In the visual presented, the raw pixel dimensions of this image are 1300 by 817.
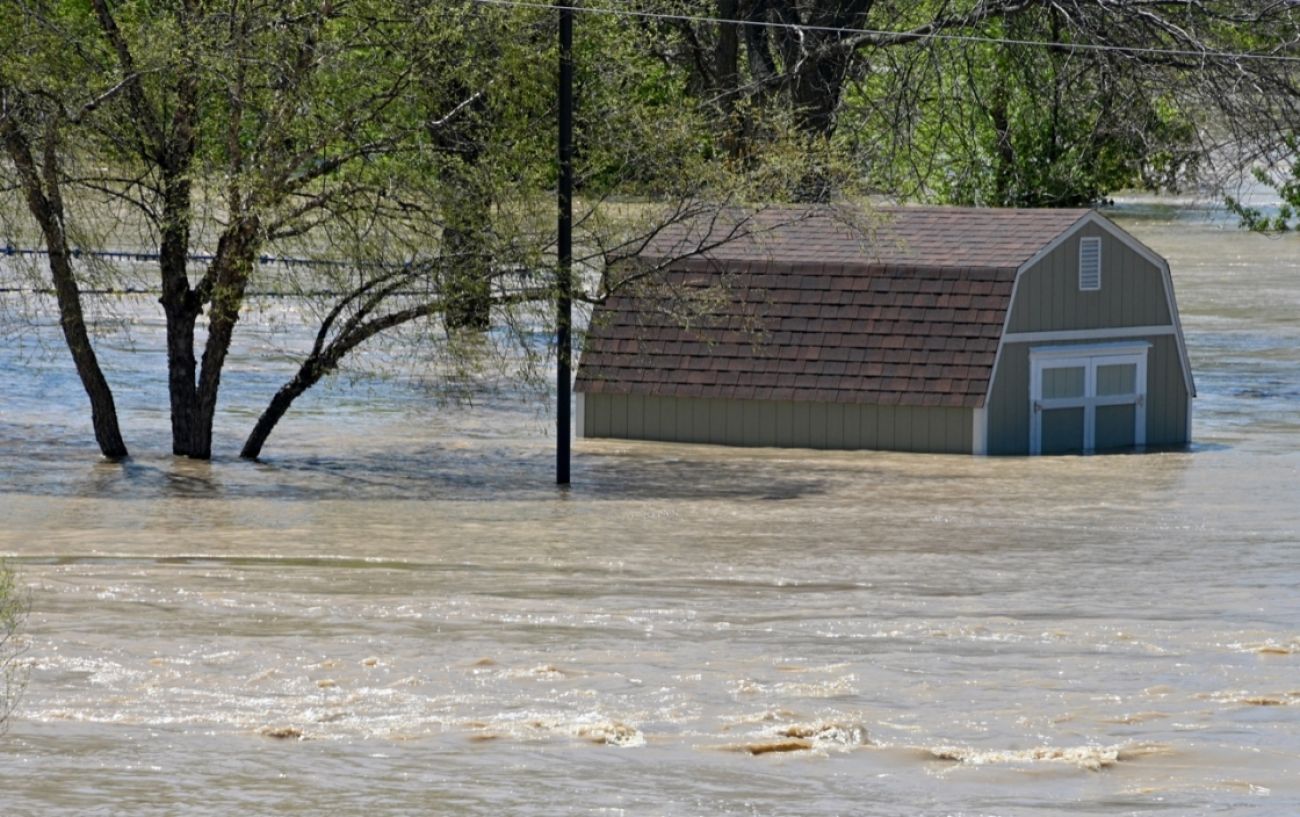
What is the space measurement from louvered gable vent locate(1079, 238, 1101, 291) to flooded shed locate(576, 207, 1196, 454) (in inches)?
0.9

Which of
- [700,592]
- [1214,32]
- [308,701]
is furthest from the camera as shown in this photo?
[1214,32]

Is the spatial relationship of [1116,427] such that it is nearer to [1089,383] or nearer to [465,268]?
[1089,383]

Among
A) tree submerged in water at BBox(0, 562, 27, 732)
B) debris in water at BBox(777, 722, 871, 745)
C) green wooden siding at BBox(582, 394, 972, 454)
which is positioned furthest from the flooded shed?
debris in water at BBox(777, 722, 871, 745)

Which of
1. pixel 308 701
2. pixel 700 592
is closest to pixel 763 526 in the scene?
pixel 700 592

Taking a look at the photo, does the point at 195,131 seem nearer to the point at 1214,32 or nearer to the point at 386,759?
the point at 386,759

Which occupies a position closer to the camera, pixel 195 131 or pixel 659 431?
pixel 195 131

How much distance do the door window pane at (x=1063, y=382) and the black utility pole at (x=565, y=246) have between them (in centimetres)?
619

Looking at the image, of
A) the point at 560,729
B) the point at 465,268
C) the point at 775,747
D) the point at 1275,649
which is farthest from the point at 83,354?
the point at 775,747

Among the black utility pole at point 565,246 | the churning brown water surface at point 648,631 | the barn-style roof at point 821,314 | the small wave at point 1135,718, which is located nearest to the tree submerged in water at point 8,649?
the churning brown water surface at point 648,631

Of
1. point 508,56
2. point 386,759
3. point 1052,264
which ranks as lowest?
point 386,759

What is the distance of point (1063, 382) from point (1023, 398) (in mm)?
705

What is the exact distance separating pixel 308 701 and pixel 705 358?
14.4m

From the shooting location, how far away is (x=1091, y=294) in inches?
1080

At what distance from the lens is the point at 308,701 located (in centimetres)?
1306
